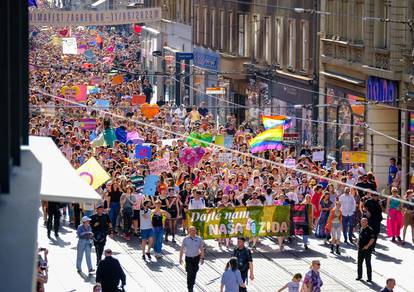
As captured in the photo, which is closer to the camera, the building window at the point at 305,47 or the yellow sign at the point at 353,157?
the yellow sign at the point at 353,157

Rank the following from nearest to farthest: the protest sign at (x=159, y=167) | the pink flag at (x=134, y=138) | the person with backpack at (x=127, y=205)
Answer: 1. the person with backpack at (x=127, y=205)
2. the protest sign at (x=159, y=167)
3. the pink flag at (x=134, y=138)

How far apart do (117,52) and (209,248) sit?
64.8m

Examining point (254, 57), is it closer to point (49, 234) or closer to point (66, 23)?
point (66, 23)

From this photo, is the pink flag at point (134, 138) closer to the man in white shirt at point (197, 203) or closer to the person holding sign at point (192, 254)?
the man in white shirt at point (197, 203)

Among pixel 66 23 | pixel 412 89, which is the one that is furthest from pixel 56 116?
pixel 412 89

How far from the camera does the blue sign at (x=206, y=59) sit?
57.0m

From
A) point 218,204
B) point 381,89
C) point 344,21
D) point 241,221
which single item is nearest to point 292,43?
point 344,21

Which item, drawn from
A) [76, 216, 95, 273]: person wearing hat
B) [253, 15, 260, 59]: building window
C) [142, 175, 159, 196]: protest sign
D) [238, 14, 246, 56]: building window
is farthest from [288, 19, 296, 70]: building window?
[76, 216, 95, 273]: person wearing hat

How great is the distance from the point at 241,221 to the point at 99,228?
3392 millimetres

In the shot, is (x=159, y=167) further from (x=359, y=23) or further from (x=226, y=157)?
(x=359, y=23)

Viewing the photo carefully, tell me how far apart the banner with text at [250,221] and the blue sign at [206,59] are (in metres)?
31.2

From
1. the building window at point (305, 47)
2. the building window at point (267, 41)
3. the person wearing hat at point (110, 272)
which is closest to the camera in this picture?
→ the person wearing hat at point (110, 272)

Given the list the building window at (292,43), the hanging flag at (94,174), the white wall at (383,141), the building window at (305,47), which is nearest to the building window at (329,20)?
the building window at (305,47)

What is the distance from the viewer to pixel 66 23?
44031 mm
